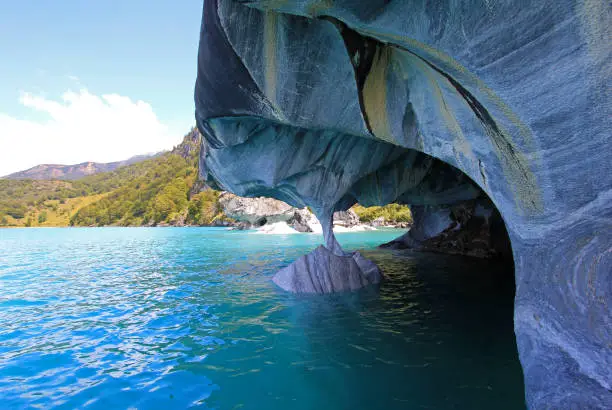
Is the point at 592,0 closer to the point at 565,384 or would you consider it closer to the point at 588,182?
the point at 588,182

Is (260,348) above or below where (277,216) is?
below

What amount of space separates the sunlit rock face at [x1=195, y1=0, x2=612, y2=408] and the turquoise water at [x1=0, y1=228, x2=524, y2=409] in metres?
2.00

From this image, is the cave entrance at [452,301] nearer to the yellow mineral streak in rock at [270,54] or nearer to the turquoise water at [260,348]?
the turquoise water at [260,348]

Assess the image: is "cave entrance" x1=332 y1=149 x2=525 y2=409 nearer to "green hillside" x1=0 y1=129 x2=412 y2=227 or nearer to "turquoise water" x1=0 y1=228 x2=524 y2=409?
"turquoise water" x1=0 y1=228 x2=524 y2=409

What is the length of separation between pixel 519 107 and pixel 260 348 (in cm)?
578

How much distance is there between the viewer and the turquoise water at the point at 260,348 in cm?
452

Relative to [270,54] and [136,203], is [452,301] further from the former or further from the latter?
[136,203]

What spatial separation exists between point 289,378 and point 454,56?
197 inches

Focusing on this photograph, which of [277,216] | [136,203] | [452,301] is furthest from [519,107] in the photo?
[136,203]

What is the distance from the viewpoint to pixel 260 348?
6176 mm

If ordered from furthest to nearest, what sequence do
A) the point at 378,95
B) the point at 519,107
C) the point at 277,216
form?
the point at 277,216 → the point at 378,95 → the point at 519,107

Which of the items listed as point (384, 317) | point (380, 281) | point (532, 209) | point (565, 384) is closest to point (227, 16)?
point (532, 209)

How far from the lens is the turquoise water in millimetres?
4523

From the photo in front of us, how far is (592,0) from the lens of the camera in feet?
7.13
